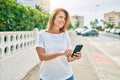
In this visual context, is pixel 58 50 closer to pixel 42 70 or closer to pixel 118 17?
pixel 42 70

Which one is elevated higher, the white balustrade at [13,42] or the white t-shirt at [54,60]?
the white t-shirt at [54,60]

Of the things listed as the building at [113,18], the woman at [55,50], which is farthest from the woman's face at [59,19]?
the building at [113,18]

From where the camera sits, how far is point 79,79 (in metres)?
9.02

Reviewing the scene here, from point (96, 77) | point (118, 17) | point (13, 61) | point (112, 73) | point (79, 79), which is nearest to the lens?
point (13, 61)

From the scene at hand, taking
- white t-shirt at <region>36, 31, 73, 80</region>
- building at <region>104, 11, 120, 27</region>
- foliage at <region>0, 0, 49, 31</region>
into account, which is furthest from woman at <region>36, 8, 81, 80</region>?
building at <region>104, 11, 120, 27</region>

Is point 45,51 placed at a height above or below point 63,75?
above

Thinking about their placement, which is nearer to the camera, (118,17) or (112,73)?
(112,73)

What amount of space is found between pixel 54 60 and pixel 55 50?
0.12m

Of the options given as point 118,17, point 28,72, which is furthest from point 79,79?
point 118,17

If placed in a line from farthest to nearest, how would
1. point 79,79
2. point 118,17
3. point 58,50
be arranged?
point 118,17 < point 79,79 < point 58,50

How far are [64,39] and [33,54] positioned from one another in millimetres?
7563

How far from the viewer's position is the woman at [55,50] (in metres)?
3.64

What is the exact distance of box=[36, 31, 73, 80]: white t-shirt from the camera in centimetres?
366

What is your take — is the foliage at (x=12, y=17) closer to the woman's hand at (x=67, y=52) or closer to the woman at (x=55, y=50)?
the woman at (x=55, y=50)
